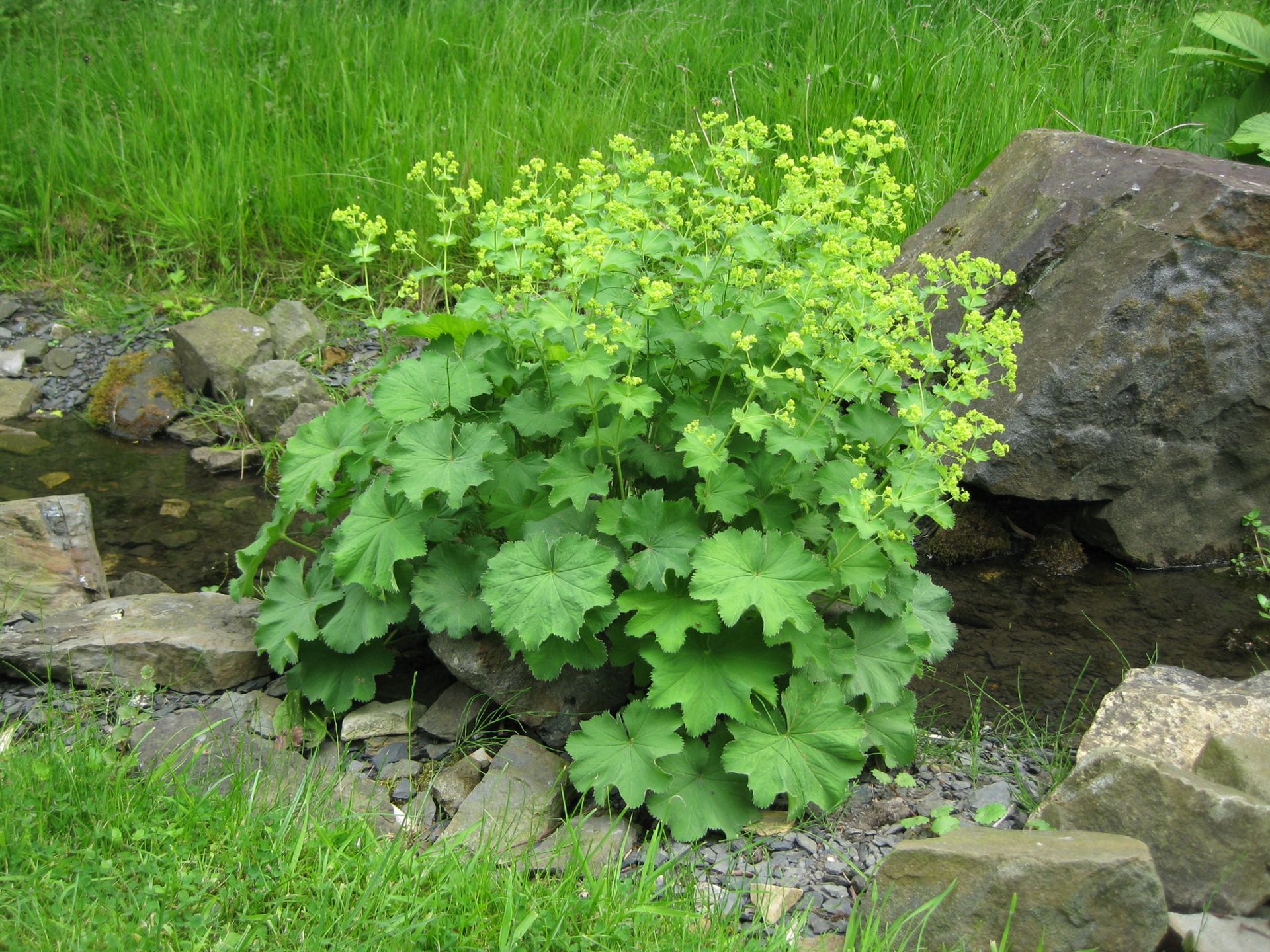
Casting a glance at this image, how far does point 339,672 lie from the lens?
299cm

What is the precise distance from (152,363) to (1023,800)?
16.0 ft

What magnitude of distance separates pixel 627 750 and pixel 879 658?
72 centimetres

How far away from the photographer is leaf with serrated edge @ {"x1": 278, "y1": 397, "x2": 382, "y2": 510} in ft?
9.62

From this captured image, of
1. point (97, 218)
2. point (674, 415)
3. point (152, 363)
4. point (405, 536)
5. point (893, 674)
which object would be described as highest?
point (674, 415)

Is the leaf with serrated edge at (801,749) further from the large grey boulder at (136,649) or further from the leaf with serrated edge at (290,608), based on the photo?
the large grey boulder at (136,649)

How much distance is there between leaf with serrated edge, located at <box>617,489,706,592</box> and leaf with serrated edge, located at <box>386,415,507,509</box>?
14.0 inches

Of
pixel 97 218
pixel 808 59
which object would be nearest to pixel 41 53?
pixel 97 218

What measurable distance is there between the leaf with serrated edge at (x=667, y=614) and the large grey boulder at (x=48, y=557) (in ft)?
6.25

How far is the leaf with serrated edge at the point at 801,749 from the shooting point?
258 cm

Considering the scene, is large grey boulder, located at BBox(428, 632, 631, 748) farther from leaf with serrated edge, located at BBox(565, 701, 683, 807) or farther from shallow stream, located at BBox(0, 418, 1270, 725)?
shallow stream, located at BBox(0, 418, 1270, 725)

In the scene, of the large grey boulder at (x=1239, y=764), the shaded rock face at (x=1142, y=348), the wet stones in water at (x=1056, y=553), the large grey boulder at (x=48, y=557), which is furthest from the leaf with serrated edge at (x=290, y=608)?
the wet stones in water at (x=1056, y=553)

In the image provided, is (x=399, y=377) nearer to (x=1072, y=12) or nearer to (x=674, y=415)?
(x=674, y=415)

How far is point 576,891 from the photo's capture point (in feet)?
7.63

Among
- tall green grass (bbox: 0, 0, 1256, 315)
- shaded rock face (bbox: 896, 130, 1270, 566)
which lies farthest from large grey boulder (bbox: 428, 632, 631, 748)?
tall green grass (bbox: 0, 0, 1256, 315)
